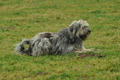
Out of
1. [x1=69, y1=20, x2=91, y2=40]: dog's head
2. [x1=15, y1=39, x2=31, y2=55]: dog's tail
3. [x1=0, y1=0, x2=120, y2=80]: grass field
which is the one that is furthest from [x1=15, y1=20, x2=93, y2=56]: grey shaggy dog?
[x1=0, y1=0, x2=120, y2=80]: grass field

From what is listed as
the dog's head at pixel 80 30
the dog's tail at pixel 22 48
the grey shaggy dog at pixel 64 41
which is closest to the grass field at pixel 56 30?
the dog's tail at pixel 22 48

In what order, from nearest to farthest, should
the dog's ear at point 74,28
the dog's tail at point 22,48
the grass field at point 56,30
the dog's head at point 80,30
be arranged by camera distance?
the grass field at point 56,30 < the dog's head at point 80,30 < the dog's ear at point 74,28 < the dog's tail at point 22,48

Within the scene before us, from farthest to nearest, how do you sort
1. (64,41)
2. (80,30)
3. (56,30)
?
(56,30) → (64,41) → (80,30)

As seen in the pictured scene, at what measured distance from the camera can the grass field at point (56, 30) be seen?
10820 mm

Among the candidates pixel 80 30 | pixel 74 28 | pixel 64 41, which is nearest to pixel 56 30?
pixel 64 41

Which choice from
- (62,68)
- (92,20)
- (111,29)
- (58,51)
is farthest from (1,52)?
(92,20)

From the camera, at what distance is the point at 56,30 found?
73.2 ft

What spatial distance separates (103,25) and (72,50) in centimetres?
940

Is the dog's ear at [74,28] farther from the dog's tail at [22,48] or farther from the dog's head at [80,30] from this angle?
the dog's tail at [22,48]

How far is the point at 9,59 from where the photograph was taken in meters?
13.3

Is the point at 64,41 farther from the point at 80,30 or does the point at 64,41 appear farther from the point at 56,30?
the point at 56,30

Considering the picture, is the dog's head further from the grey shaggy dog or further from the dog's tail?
the dog's tail

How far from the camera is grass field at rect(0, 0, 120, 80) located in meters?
10.8

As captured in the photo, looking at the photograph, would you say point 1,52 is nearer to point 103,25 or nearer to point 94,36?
point 94,36
